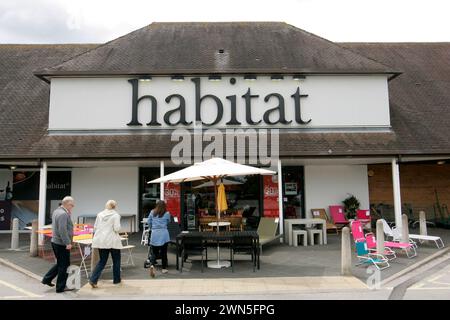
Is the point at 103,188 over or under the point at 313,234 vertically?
over

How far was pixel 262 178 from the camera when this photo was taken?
1491 cm

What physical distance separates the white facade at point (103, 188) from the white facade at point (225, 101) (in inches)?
72.7

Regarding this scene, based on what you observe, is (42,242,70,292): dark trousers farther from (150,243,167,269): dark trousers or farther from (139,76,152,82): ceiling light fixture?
(139,76,152,82): ceiling light fixture

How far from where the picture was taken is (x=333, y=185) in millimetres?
15141

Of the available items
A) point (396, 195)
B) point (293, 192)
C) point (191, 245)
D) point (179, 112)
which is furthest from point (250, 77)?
point (191, 245)

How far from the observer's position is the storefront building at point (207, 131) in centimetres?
1323

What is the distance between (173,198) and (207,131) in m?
2.97

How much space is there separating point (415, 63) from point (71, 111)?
16495 mm

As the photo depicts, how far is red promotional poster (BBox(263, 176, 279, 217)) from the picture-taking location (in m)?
14.8

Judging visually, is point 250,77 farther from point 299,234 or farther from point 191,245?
point 191,245

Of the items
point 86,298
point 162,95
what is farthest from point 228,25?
point 86,298

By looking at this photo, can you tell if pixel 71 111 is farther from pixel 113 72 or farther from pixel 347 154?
pixel 347 154

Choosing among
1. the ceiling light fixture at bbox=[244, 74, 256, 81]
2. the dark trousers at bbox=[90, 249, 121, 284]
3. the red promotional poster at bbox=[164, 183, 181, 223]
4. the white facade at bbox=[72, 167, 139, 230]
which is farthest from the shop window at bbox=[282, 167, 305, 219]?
the dark trousers at bbox=[90, 249, 121, 284]
